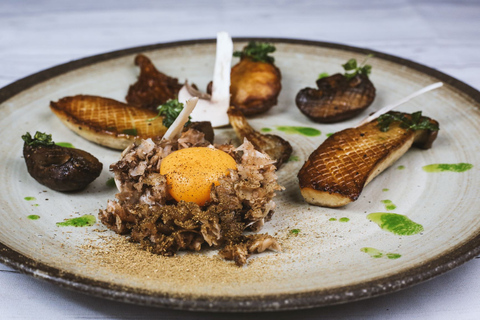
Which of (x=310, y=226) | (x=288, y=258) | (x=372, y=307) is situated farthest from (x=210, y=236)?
(x=372, y=307)

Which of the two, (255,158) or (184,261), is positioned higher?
(255,158)

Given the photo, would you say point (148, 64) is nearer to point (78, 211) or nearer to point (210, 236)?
point (78, 211)

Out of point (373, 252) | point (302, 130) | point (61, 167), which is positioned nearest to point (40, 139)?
point (61, 167)

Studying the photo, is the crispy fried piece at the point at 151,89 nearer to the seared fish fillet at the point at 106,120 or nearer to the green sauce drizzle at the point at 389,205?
the seared fish fillet at the point at 106,120

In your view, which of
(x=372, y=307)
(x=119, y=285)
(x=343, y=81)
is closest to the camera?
(x=119, y=285)

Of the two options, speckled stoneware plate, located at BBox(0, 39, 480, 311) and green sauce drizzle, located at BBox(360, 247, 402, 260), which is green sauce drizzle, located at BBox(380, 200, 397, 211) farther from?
green sauce drizzle, located at BBox(360, 247, 402, 260)

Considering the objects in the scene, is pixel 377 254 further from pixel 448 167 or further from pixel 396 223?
pixel 448 167
